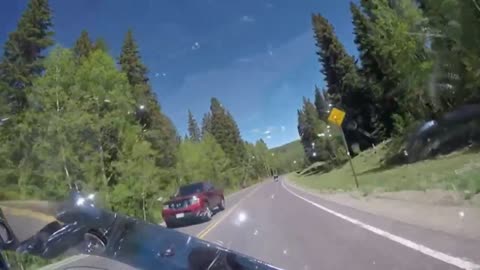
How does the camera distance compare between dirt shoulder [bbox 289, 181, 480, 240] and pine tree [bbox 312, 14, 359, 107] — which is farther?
pine tree [bbox 312, 14, 359, 107]

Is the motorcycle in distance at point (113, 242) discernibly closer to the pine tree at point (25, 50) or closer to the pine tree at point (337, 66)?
the pine tree at point (25, 50)

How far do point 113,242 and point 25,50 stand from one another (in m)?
2.42

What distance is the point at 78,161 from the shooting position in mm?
2902

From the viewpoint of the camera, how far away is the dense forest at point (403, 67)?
25516 mm

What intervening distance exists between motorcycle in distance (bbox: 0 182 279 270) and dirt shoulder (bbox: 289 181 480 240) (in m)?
5.76

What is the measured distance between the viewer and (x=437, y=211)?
366 inches

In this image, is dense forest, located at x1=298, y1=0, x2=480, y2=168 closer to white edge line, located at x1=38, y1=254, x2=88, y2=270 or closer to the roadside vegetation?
the roadside vegetation

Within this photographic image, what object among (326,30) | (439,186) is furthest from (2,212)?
(326,30)

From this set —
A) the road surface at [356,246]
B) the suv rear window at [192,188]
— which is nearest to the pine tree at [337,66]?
the suv rear window at [192,188]

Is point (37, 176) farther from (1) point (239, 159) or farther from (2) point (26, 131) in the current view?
(1) point (239, 159)

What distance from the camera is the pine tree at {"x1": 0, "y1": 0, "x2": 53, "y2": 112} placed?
2916 mm

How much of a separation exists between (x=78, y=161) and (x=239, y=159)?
74.2m

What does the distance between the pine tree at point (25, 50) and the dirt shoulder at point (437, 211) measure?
6.27 meters

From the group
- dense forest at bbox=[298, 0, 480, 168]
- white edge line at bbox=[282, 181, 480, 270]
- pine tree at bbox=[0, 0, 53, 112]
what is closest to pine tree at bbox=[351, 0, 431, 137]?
dense forest at bbox=[298, 0, 480, 168]
